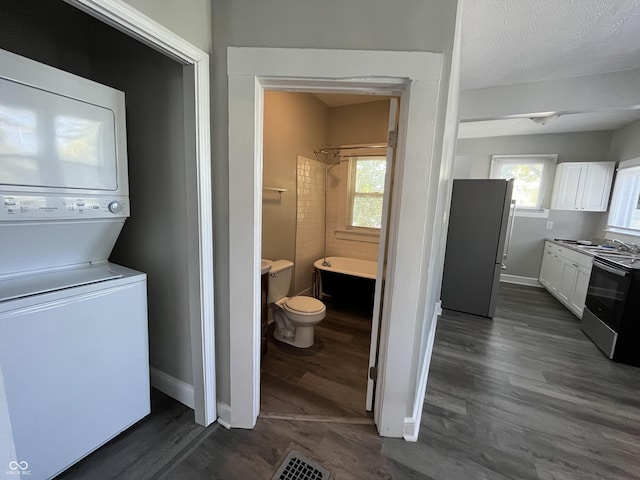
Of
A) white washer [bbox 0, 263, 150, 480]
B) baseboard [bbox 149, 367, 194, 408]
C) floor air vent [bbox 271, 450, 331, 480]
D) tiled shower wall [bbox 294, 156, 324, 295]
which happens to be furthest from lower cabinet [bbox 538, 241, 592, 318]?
white washer [bbox 0, 263, 150, 480]

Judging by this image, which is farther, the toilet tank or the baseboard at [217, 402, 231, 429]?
the toilet tank

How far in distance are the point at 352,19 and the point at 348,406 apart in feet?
7.11

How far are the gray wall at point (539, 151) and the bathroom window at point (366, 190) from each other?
62.1 inches

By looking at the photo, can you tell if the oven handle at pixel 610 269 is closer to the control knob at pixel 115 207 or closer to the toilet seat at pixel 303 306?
the toilet seat at pixel 303 306

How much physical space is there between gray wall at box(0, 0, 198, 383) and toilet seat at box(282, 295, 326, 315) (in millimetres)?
887

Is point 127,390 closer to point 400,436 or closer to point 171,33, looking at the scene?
point 400,436

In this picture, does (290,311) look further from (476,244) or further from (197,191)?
(476,244)

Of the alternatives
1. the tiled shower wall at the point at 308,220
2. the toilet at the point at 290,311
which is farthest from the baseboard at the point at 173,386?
the tiled shower wall at the point at 308,220

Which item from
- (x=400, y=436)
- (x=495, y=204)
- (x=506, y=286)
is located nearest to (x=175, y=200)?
(x=400, y=436)

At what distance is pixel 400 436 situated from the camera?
153cm

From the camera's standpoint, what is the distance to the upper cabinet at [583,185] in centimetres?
394

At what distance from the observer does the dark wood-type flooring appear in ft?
4.44

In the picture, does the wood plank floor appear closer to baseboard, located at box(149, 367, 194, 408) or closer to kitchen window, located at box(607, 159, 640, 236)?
baseboard, located at box(149, 367, 194, 408)

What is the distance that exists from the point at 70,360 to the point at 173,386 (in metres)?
0.74
